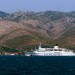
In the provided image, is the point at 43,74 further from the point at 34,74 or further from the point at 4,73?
the point at 4,73

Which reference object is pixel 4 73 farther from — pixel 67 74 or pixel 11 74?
pixel 67 74

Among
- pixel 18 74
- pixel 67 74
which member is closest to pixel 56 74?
pixel 67 74

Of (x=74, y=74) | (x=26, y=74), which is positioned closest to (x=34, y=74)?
(x=26, y=74)

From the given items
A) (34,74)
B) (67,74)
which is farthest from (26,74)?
(67,74)

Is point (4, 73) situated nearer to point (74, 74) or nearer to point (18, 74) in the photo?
point (18, 74)

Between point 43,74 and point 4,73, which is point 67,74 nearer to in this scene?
point 43,74
